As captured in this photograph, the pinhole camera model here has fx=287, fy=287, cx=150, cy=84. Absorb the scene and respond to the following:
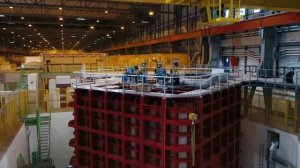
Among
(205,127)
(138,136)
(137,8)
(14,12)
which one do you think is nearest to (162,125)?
(138,136)

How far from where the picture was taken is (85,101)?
1298cm

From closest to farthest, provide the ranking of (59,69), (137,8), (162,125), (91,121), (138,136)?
(162,125) → (138,136) → (91,121) → (59,69) → (137,8)

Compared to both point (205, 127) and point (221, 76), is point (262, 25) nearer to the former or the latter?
point (221, 76)

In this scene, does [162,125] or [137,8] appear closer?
[162,125]

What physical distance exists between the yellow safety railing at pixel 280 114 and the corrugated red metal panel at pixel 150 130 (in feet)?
9.52

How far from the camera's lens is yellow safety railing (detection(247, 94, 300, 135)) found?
46.8 feet

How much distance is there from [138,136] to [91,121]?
256cm

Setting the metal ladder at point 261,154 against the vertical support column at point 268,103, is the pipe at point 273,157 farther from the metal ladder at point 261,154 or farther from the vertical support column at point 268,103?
the vertical support column at point 268,103

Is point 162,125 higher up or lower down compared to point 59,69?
lower down

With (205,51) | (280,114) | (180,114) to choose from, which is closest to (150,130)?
(180,114)

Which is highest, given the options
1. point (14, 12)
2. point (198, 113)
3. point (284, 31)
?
point (14, 12)

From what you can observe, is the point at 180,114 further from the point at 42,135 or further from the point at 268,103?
the point at 42,135

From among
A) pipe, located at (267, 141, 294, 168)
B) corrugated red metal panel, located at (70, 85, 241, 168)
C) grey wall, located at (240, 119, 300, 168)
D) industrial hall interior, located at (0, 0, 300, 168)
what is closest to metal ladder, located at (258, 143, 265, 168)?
industrial hall interior, located at (0, 0, 300, 168)

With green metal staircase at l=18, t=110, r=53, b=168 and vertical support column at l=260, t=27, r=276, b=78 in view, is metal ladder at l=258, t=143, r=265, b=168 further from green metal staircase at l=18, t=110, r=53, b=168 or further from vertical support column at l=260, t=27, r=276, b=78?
green metal staircase at l=18, t=110, r=53, b=168
